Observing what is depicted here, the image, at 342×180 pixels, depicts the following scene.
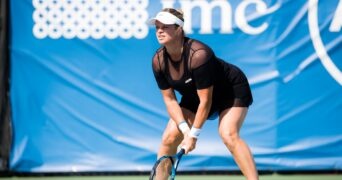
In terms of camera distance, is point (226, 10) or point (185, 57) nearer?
point (185, 57)

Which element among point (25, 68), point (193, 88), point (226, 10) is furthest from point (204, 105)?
point (25, 68)

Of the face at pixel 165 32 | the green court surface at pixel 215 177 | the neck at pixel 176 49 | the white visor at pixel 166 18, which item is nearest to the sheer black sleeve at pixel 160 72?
the neck at pixel 176 49

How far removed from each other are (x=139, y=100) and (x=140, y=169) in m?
0.66

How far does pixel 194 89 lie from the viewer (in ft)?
16.7

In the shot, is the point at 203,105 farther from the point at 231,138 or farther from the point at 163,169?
the point at 163,169

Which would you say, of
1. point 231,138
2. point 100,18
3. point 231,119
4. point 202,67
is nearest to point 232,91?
point 231,119

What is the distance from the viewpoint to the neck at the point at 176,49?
489cm

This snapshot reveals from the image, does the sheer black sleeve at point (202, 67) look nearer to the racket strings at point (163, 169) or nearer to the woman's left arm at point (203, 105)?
the woman's left arm at point (203, 105)

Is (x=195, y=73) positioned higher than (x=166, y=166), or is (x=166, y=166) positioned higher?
(x=195, y=73)

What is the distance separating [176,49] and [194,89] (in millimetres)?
343

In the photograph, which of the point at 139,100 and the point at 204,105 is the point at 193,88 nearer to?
the point at 204,105

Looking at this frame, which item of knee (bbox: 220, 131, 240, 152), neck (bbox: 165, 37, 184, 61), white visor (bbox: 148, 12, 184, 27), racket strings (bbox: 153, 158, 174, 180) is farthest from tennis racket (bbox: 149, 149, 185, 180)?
white visor (bbox: 148, 12, 184, 27)

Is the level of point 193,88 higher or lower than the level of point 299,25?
lower

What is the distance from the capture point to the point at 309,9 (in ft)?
22.5
